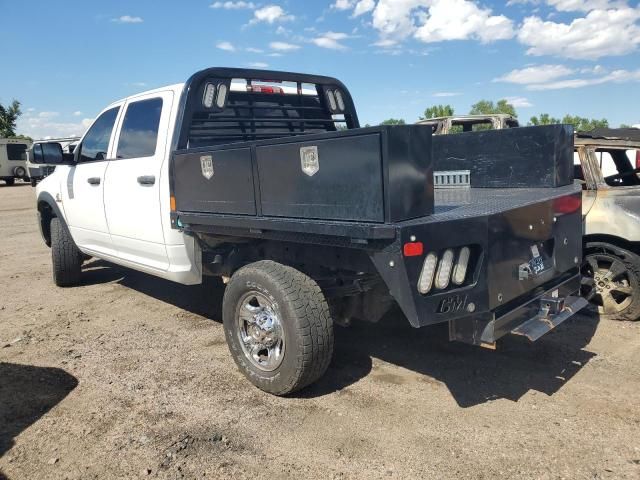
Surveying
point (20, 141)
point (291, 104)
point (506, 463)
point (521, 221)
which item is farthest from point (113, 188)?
point (20, 141)

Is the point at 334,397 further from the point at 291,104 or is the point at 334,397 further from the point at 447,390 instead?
the point at 291,104

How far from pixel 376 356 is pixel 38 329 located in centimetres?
324

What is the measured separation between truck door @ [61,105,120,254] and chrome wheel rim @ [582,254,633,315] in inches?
182

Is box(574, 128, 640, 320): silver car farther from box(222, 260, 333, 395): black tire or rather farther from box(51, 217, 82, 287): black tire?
box(51, 217, 82, 287): black tire

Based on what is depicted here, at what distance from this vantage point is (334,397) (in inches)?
142

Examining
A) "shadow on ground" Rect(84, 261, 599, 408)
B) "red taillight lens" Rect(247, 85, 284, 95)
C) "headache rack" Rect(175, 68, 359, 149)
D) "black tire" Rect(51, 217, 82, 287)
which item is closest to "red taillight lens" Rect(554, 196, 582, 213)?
"shadow on ground" Rect(84, 261, 599, 408)

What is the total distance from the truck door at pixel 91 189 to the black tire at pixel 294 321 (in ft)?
7.89

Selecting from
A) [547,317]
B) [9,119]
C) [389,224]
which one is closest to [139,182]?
[389,224]

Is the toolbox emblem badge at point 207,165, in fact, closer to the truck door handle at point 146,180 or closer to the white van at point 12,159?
the truck door handle at point 146,180

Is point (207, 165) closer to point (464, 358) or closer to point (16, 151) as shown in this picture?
point (464, 358)

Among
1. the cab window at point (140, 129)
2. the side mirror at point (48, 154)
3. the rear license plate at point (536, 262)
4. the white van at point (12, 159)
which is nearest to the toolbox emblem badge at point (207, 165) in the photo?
the cab window at point (140, 129)

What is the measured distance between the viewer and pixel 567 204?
12.1 ft

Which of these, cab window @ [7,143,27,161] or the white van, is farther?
cab window @ [7,143,27,161]

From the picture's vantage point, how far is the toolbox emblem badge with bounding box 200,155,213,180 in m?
3.72
